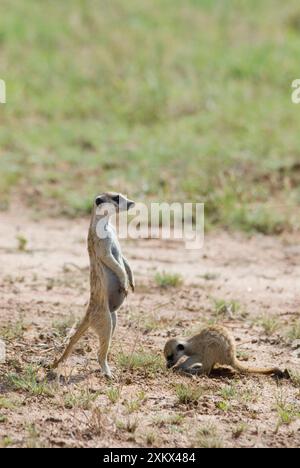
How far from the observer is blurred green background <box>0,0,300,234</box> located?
446 inches

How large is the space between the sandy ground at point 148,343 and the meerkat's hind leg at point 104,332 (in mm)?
94

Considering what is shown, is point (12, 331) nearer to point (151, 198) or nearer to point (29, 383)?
point (29, 383)

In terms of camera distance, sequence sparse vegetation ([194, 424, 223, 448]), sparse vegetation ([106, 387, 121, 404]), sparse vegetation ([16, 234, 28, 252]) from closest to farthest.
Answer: sparse vegetation ([194, 424, 223, 448]) < sparse vegetation ([106, 387, 121, 404]) < sparse vegetation ([16, 234, 28, 252])

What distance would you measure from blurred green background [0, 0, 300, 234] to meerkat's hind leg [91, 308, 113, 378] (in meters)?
4.31

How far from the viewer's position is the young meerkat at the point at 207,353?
641 centimetres

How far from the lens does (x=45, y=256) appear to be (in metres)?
9.37

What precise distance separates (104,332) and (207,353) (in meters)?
0.72

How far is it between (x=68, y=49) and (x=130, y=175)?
189 inches

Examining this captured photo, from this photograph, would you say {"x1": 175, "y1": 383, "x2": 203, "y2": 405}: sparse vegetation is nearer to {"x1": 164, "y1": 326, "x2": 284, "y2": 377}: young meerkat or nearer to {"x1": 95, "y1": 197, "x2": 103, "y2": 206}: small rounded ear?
{"x1": 164, "y1": 326, "x2": 284, "y2": 377}: young meerkat

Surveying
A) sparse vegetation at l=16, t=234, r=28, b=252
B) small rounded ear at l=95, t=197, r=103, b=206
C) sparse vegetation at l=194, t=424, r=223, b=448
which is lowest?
sparse vegetation at l=194, t=424, r=223, b=448

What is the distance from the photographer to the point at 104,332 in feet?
20.4

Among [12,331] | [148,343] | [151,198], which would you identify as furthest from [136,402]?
[151,198]

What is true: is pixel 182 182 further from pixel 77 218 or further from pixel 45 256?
pixel 45 256

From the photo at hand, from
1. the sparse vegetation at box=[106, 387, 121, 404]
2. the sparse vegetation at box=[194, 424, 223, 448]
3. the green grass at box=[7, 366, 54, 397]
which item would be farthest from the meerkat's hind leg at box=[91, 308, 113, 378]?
the sparse vegetation at box=[194, 424, 223, 448]
